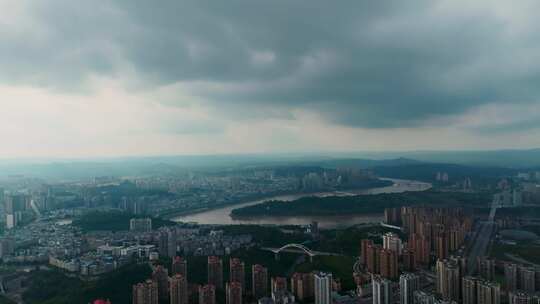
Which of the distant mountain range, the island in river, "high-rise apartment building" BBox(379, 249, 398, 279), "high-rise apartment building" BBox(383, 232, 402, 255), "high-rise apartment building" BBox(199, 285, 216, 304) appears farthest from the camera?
the distant mountain range

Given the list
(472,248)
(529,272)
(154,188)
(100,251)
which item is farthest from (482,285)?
(154,188)

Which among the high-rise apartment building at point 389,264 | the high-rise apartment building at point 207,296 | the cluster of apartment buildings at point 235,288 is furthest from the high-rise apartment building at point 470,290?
→ the high-rise apartment building at point 207,296

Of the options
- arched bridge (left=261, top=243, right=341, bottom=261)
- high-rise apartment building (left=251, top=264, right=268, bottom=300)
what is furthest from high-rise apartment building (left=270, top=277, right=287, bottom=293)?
arched bridge (left=261, top=243, right=341, bottom=261)

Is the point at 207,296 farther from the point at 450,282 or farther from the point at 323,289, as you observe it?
the point at 450,282

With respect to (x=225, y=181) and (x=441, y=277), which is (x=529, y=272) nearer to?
(x=441, y=277)

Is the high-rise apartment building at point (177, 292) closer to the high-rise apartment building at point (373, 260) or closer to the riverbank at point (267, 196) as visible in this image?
the high-rise apartment building at point (373, 260)

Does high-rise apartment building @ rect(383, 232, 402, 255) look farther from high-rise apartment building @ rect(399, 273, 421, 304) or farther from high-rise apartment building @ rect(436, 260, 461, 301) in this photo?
high-rise apartment building @ rect(399, 273, 421, 304)

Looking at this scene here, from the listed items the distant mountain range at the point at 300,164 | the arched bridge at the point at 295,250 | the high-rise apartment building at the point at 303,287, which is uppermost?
the distant mountain range at the point at 300,164
